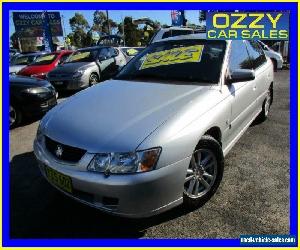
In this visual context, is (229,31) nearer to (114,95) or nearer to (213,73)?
(213,73)

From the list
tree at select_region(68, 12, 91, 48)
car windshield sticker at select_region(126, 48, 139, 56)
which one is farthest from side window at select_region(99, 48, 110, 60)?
tree at select_region(68, 12, 91, 48)

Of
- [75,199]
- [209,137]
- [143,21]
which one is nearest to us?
[75,199]

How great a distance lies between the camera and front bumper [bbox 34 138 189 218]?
2.39 metres

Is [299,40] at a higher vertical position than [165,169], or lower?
higher

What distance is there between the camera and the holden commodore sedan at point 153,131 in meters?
2.45

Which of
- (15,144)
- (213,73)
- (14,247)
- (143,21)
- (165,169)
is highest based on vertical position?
(143,21)

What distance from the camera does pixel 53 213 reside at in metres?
3.04

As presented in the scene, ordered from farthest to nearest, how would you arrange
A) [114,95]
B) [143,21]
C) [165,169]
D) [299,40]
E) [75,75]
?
[143,21] < [75,75] < [299,40] < [114,95] < [165,169]

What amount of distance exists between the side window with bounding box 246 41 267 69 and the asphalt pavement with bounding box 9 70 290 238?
4.63 ft

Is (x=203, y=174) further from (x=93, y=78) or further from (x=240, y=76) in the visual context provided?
(x=93, y=78)

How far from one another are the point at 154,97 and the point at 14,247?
1836mm

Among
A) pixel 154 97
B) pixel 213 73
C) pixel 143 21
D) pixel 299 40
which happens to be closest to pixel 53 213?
pixel 154 97

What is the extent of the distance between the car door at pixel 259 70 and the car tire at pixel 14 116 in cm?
411

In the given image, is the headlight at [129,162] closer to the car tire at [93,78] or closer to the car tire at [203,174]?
the car tire at [203,174]
